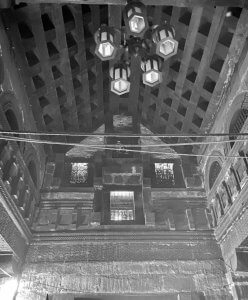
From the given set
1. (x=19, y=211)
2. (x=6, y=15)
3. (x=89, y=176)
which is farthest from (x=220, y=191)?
(x=6, y=15)

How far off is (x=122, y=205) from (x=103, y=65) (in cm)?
407

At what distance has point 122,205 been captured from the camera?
25.8 feet

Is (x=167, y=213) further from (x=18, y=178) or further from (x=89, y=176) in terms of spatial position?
(x=18, y=178)

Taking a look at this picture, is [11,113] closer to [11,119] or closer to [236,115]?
[11,119]

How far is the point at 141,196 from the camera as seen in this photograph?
7.93 meters

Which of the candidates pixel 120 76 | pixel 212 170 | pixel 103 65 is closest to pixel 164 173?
pixel 212 170

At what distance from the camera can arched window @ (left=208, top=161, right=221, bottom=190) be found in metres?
7.54

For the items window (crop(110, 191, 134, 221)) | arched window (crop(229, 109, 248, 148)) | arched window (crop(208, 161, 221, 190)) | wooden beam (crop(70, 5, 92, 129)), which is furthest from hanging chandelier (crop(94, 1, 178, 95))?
window (crop(110, 191, 134, 221))

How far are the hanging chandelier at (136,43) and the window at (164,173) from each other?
4382 millimetres

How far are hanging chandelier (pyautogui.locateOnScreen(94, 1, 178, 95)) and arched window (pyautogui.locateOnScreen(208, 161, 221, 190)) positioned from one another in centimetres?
389

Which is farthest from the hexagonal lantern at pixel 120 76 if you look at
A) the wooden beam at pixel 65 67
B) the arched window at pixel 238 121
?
the arched window at pixel 238 121

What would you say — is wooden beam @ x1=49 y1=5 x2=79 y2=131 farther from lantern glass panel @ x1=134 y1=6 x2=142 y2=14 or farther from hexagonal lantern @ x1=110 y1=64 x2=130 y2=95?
lantern glass panel @ x1=134 y1=6 x2=142 y2=14

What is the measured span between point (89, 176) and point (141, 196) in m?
1.73

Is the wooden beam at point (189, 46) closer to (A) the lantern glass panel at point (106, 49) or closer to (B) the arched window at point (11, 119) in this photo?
(A) the lantern glass panel at point (106, 49)
